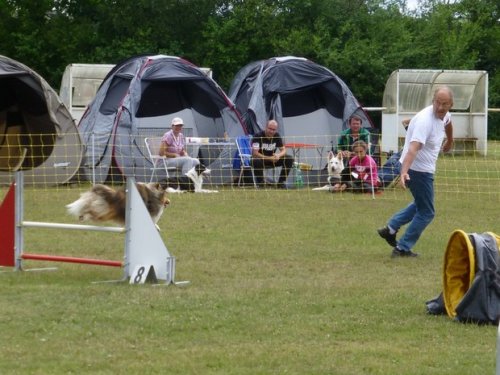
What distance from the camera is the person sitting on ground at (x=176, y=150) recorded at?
14.9 meters

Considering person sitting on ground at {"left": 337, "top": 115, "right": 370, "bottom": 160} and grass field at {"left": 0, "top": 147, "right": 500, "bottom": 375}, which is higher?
person sitting on ground at {"left": 337, "top": 115, "right": 370, "bottom": 160}

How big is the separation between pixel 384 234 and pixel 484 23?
28956 mm

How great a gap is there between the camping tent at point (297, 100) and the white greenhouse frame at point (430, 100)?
17.3 feet

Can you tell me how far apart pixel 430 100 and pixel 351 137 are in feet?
28.6

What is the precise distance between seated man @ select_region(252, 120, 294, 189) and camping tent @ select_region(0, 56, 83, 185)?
255cm

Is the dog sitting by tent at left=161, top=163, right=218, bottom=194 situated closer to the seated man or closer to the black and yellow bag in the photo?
the seated man

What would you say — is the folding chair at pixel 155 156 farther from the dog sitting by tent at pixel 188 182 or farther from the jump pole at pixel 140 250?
the jump pole at pixel 140 250

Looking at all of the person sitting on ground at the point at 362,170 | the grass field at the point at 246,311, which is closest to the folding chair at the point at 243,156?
the person sitting on ground at the point at 362,170

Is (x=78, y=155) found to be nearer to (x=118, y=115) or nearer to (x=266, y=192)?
(x=118, y=115)

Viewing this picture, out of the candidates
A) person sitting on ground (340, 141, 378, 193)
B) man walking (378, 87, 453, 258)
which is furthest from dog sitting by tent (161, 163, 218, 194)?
man walking (378, 87, 453, 258)

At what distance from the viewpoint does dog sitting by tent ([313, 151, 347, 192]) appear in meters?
14.9

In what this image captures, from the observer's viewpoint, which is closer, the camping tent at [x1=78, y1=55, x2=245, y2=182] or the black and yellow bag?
the black and yellow bag

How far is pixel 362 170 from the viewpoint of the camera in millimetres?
14812

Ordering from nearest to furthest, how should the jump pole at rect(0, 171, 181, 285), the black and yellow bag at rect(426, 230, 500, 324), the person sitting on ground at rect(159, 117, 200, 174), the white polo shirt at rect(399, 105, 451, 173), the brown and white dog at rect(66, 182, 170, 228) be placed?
1. the black and yellow bag at rect(426, 230, 500, 324)
2. the jump pole at rect(0, 171, 181, 285)
3. the white polo shirt at rect(399, 105, 451, 173)
4. the brown and white dog at rect(66, 182, 170, 228)
5. the person sitting on ground at rect(159, 117, 200, 174)
